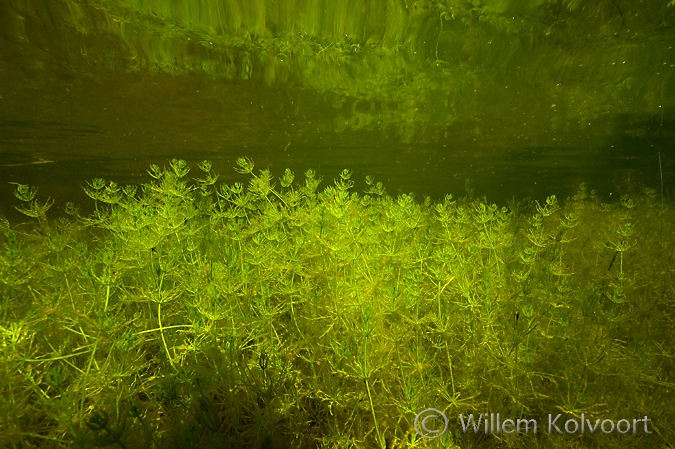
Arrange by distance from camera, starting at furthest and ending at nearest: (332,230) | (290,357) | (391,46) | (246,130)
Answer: (246,130) < (391,46) < (332,230) < (290,357)

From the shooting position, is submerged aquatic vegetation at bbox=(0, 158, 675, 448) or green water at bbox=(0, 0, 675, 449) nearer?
submerged aquatic vegetation at bbox=(0, 158, 675, 448)

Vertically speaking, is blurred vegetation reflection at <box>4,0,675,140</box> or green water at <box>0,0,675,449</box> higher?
blurred vegetation reflection at <box>4,0,675,140</box>

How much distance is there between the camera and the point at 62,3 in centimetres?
614

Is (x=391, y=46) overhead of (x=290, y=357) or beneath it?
overhead

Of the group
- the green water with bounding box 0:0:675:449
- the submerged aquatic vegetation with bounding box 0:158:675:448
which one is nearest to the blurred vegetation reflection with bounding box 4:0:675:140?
the green water with bounding box 0:0:675:449

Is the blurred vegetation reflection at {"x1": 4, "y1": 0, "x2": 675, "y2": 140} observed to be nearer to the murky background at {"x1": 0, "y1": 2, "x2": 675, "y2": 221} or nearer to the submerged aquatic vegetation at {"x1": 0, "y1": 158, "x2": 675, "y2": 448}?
the murky background at {"x1": 0, "y1": 2, "x2": 675, "y2": 221}

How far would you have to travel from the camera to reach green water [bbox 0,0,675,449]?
1972 mm

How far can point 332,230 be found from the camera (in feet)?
12.3

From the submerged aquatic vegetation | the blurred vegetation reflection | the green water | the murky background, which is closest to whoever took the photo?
the submerged aquatic vegetation

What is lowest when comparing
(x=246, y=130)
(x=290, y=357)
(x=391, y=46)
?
(x=290, y=357)

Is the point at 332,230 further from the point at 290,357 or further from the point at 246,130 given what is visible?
the point at 246,130

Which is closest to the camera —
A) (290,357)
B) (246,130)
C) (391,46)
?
(290,357)

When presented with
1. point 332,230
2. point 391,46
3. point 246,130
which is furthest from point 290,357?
point 246,130

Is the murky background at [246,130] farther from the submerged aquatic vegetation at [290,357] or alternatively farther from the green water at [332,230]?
the submerged aquatic vegetation at [290,357]
